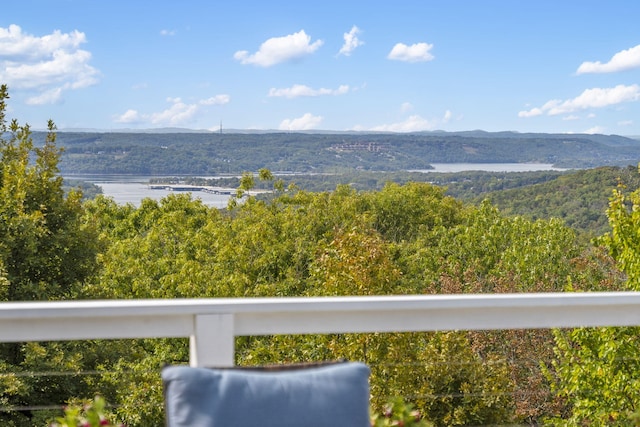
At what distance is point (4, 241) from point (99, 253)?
6.11 feet

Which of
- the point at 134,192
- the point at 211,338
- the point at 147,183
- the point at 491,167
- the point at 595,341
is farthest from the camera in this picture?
the point at 491,167

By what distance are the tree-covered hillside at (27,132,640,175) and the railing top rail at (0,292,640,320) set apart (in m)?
38.9

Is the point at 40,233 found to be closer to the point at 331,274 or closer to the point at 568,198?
the point at 331,274

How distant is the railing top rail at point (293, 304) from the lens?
5.80ft

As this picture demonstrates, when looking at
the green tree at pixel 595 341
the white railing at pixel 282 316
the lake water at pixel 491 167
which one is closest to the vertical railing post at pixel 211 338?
the white railing at pixel 282 316

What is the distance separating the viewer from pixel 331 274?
13188 millimetres

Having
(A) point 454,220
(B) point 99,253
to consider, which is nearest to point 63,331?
(B) point 99,253

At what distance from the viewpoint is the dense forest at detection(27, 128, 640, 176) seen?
44094 millimetres

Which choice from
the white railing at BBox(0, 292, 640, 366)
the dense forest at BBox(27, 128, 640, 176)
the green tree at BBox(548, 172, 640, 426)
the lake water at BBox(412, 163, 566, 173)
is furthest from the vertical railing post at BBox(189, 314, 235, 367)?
the lake water at BBox(412, 163, 566, 173)

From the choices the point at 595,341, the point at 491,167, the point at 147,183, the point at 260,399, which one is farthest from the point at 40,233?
the point at 491,167

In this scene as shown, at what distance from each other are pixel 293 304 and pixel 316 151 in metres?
48.1

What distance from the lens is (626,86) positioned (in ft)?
212

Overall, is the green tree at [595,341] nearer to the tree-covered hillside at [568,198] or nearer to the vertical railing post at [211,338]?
the vertical railing post at [211,338]

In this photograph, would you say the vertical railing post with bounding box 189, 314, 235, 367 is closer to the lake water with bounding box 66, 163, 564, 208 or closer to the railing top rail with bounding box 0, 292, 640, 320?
the railing top rail with bounding box 0, 292, 640, 320
